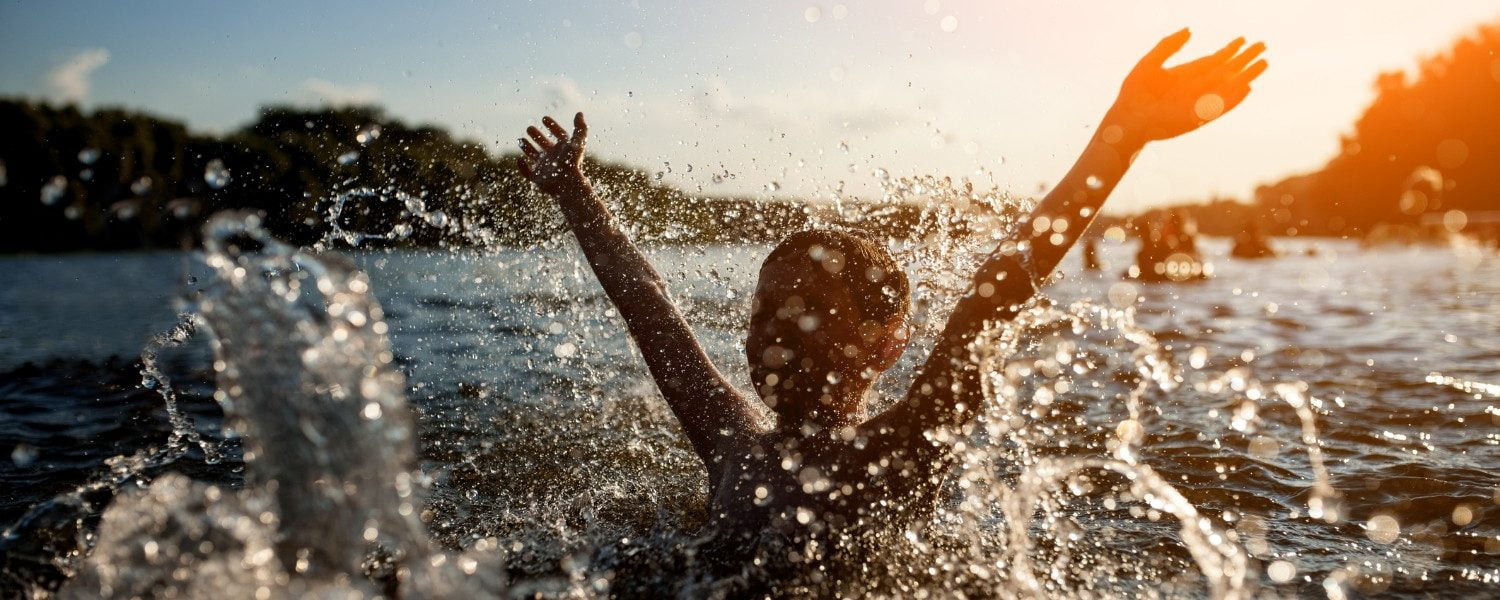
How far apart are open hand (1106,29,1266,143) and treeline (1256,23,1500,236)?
63985 millimetres

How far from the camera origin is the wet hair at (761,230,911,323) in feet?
9.48

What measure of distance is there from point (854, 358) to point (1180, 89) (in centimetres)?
125

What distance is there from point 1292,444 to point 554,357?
18.7ft

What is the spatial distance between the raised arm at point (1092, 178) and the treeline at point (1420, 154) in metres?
64.0

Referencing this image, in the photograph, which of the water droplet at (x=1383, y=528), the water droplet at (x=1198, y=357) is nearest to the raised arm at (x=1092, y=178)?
the water droplet at (x=1383, y=528)

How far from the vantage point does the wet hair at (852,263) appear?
2.89 m

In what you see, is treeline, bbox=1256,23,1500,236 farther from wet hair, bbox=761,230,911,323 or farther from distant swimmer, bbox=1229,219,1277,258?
wet hair, bbox=761,230,911,323

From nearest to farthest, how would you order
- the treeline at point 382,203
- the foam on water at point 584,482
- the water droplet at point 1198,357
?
the foam on water at point 584,482, the treeline at point 382,203, the water droplet at point 1198,357

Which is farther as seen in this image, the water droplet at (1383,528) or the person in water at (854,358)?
the water droplet at (1383,528)

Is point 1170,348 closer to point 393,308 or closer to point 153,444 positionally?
point 153,444

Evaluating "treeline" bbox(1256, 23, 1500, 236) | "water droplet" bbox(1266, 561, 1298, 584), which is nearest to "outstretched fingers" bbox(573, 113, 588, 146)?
"water droplet" bbox(1266, 561, 1298, 584)

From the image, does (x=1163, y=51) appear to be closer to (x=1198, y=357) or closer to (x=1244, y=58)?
(x=1244, y=58)

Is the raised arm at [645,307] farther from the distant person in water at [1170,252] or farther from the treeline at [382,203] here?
the distant person in water at [1170,252]

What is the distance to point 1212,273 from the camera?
2303 centimetres
